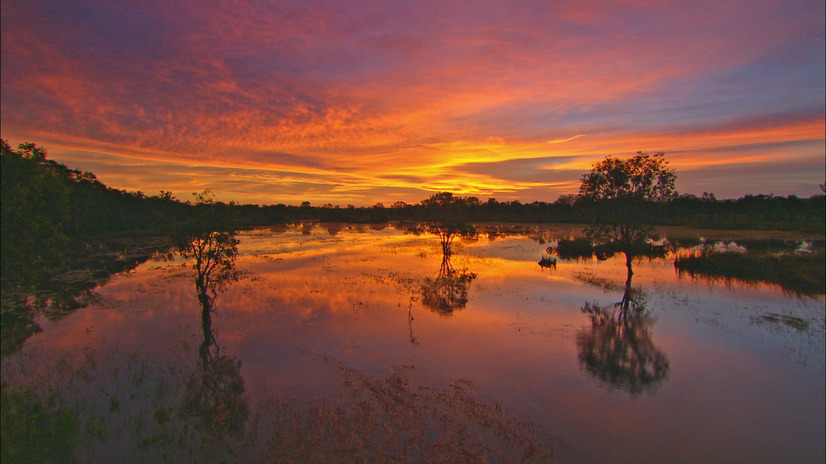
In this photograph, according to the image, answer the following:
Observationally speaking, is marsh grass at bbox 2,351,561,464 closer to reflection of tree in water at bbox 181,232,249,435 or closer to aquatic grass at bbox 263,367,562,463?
aquatic grass at bbox 263,367,562,463

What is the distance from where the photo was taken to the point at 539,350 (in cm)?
1752

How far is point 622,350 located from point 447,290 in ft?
47.9

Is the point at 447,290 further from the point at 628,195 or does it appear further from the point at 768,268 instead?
the point at 768,268

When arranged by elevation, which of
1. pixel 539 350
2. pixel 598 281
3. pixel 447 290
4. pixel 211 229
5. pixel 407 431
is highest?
pixel 211 229

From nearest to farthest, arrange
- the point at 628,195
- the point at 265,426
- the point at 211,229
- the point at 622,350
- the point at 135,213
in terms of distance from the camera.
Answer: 1. the point at 265,426
2. the point at 622,350
3. the point at 211,229
4. the point at 628,195
5. the point at 135,213

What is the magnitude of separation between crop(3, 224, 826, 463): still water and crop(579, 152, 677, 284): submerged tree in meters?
5.63

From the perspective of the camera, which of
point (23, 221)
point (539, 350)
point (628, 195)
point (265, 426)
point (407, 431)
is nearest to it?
point (407, 431)

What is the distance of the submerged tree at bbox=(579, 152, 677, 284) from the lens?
26156mm

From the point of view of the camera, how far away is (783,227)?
65.4 metres

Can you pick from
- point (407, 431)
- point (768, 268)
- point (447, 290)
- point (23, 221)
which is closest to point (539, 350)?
point (407, 431)

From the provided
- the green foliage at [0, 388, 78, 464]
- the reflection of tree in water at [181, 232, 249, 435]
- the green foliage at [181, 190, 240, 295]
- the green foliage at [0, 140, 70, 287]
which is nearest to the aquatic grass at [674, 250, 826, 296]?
the reflection of tree in water at [181, 232, 249, 435]

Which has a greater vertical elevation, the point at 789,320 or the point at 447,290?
the point at 789,320

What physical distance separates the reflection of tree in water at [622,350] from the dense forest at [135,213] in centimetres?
925

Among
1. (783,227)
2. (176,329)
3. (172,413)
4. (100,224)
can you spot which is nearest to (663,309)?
(172,413)
